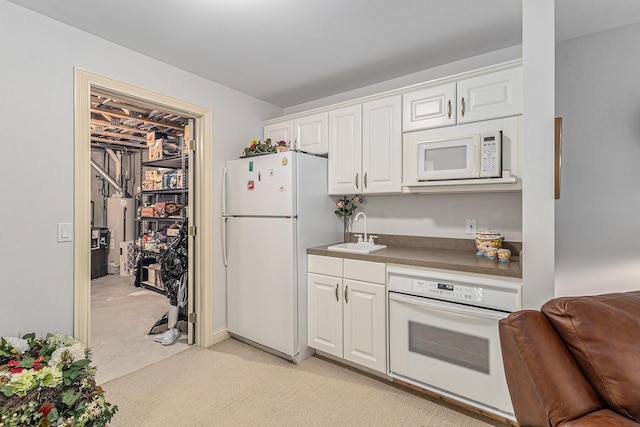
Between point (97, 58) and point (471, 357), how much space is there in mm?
3199

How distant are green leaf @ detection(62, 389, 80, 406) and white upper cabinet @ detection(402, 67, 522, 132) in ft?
8.43

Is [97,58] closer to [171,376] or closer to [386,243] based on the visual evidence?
[171,376]

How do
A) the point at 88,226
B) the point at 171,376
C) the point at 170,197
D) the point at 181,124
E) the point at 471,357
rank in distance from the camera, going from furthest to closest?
the point at 170,197, the point at 181,124, the point at 171,376, the point at 88,226, the point at 471,357

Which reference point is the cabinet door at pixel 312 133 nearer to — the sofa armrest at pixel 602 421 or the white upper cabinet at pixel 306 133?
the white upper cabinet at pixel 306 133

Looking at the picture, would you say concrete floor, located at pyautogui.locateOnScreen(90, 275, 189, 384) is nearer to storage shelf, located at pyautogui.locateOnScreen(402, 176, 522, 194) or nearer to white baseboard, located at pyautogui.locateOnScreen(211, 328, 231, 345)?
white baseboard, located at pyautogui.locateOnScreen(211, 328, 231, 345)

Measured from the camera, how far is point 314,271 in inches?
106

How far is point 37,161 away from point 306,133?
2.00 metres

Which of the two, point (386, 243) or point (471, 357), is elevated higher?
point (386, 243)

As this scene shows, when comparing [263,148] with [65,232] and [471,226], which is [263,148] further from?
[471,226]

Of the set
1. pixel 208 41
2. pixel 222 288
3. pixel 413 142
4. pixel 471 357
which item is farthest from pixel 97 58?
pixel 471 357

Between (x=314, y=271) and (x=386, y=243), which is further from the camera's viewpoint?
(x=386, y=243)

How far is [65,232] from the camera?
2086 mm

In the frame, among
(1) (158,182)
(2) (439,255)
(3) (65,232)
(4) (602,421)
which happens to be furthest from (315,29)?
(1) (158,182)

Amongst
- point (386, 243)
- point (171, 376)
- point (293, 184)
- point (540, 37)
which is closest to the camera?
point (540, 37)
